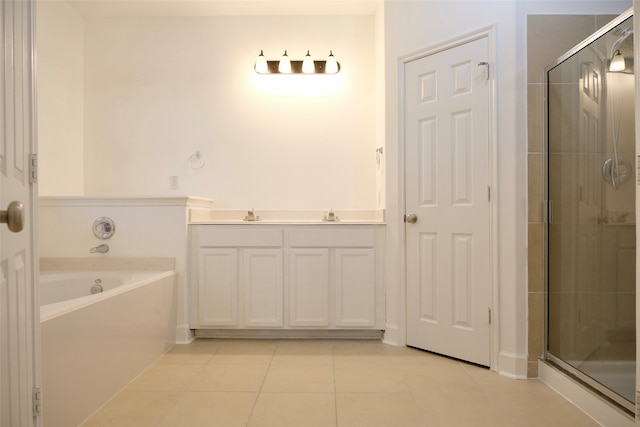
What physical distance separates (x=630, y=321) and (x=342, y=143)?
2.43m

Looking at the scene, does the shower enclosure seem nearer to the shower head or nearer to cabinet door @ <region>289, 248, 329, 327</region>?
the shower head

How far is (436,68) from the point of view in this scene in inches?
112

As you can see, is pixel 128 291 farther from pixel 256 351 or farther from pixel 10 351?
pixel 10 351

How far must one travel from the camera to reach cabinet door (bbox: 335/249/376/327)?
3.17m

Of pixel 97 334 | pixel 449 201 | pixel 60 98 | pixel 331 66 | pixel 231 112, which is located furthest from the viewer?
pixel 231 112

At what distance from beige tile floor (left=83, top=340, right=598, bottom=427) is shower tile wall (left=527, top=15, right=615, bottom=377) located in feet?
1.01

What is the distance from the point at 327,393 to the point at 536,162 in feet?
5.53

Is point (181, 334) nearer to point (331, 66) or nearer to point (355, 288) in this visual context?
point (355, 288)

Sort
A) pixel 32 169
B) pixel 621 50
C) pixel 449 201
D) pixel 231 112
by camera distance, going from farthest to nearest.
Result: pixel 231 112 → pixel 449 201 → pixel 621 50 → pixel 32 169

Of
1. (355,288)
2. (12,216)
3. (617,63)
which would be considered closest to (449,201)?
(355,288)

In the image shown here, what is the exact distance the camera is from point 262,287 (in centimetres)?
321

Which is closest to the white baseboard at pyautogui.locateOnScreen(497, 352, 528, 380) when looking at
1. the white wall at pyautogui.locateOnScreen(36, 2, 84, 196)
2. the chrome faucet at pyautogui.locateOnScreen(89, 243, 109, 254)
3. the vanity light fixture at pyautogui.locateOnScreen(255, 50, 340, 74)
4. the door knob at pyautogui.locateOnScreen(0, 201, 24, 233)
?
the door knob at pyautogui.locateOnScreen(0, 201, 24, 233)

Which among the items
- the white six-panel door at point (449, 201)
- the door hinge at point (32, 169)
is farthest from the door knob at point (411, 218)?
the door hinge at point (32, 169)

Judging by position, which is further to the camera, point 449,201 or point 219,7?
point 219,7
